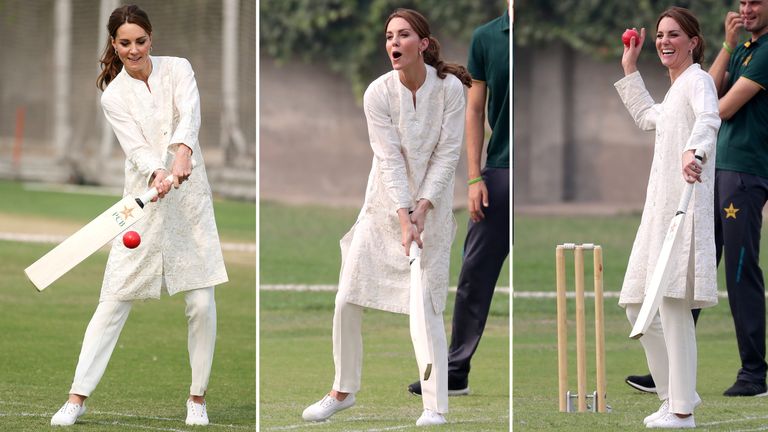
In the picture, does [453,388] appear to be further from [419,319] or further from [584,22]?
[584,22]

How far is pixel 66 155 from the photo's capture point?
15.0 metres

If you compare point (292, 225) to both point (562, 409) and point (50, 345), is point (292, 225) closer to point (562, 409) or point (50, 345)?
point (50, 345)

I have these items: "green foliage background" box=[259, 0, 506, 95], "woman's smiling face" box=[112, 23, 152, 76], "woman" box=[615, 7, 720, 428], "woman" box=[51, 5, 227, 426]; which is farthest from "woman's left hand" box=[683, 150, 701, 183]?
"green foliage background" box=[259, 0, 506, 95]

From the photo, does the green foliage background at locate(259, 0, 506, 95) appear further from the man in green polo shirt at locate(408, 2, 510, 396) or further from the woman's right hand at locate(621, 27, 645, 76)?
the woman's right hand at locate(621, 27, 645, 76)

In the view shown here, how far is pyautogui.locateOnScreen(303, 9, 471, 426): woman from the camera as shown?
14.3 feet

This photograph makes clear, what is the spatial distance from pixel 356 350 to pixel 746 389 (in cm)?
155

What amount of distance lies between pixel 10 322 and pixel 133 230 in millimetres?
2544

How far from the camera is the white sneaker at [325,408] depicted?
4.43m

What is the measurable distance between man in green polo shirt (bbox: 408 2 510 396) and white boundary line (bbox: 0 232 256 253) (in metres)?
4.55

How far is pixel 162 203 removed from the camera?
14.6ft

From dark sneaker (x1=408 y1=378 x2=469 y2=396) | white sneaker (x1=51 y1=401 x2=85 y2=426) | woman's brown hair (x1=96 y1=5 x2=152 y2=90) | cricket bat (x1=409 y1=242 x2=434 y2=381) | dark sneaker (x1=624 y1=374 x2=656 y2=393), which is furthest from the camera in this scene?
dark sneaker (x1=624 y1=374 x2=656 y2=393)

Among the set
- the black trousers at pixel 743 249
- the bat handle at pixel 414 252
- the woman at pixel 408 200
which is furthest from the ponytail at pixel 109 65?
the black trousers at pixel 743 249

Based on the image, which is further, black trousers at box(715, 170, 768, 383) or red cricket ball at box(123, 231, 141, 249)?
black trousers at box(715, 170, 768, 383)

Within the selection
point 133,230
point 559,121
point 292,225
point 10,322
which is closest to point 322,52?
point 559,121
